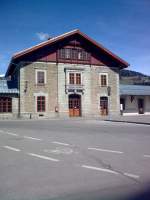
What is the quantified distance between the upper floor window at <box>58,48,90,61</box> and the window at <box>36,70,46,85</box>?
282cm

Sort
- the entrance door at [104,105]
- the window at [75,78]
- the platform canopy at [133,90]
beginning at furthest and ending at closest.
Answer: the platform canopy at [133,90]
the entrance door at [104,105]
the window at [75,78]

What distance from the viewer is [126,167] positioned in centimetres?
676

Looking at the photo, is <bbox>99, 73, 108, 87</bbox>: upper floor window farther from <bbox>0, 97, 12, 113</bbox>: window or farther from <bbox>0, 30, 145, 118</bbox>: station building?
<bbox>0, 97, 12, 113</bbox>: window

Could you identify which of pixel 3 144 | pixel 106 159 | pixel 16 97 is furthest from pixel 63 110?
pixel 106 159

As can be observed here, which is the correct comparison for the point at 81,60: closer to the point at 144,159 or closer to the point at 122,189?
the point at 144,159

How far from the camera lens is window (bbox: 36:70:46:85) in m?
31.0

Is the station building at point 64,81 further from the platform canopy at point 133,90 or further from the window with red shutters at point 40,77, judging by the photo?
the platform canopy at point 133,90

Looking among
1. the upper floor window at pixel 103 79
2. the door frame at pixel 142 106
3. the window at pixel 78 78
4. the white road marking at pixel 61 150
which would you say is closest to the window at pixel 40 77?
the window at pixel 78 78

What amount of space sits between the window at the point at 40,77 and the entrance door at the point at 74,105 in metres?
3.67

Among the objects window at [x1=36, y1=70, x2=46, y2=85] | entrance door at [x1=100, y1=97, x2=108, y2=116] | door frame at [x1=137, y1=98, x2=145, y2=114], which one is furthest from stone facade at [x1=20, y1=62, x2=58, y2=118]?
door frame at [x1=137, y1=98, x2=145, y2=114]

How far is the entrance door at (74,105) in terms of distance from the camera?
32.6 meters

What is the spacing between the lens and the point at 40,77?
31.2 metres

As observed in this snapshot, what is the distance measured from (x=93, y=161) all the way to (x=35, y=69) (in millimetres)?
24409

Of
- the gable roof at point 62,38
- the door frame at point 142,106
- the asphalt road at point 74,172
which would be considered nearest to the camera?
the asphalt road at point 74,172
